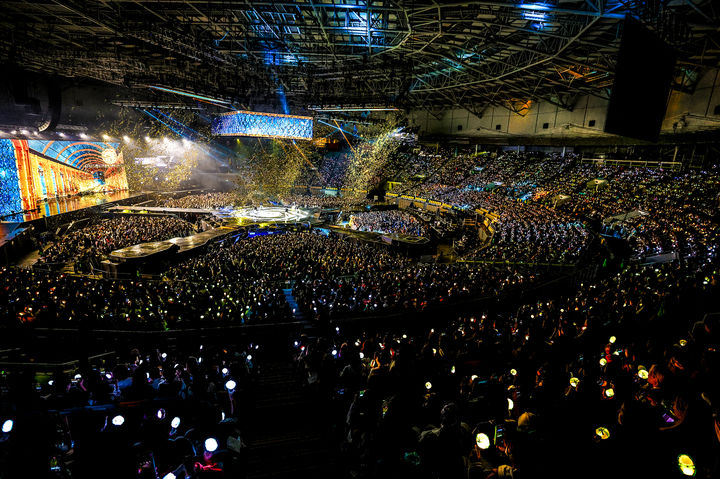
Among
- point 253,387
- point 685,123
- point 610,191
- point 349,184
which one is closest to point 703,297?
point 253,387

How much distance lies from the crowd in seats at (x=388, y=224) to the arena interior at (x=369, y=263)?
47cm

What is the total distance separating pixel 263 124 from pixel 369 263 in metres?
16.4

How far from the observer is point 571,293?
38.4 ft

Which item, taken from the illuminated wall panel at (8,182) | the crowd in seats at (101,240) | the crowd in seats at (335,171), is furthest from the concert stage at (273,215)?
the crowd in seats at (335,171)

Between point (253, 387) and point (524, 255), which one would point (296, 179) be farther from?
point (253, 387)

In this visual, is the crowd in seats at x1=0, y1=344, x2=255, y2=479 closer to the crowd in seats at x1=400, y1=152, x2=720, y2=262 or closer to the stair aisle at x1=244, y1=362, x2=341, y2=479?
the stair aisle at x1=244, y1=362, x2=341, y2=479

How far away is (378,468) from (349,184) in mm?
42933

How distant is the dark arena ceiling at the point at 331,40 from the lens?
13.0 meters

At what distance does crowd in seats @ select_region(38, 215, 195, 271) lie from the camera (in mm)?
15969

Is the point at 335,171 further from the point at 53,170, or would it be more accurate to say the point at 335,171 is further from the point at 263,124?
the point at 53,170

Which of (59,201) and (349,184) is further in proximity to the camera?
(349,184)

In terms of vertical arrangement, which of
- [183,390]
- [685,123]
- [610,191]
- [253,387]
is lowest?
[253,387]

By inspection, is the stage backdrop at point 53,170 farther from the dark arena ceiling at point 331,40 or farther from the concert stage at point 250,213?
the dark arena ceiling at point 331,40

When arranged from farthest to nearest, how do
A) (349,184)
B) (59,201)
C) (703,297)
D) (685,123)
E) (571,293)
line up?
(349,184) < (59,201) < (685,123) < (571,293) < (703,297)
